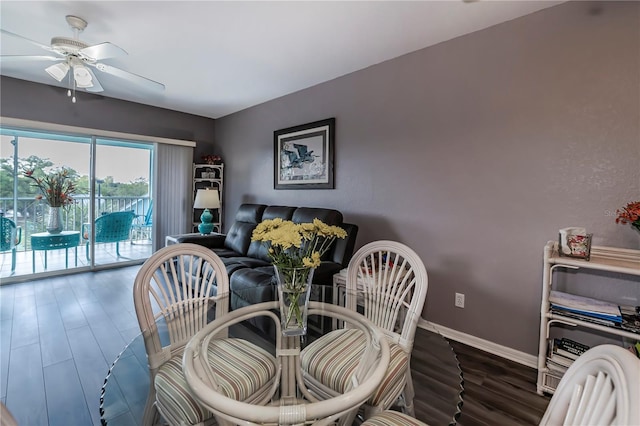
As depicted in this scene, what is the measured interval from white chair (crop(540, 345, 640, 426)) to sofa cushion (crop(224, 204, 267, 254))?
3.27 meters

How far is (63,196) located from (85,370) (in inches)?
132

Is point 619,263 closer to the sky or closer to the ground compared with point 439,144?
closer to the ground

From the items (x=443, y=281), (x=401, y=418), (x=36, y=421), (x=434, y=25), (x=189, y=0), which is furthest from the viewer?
(x=443, y=281)

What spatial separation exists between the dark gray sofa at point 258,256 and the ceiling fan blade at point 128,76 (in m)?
1.78

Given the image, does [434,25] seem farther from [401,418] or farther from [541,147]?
[401,418]

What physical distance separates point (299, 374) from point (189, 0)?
2503 mm

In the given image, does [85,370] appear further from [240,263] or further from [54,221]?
[54,221]

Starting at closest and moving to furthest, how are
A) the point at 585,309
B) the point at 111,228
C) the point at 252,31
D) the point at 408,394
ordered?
the point at 408,394
the point at 585,309
the point at 252,31
the point at 111,228

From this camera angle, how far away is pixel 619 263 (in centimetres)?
169

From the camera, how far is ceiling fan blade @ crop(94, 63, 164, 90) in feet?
8.32

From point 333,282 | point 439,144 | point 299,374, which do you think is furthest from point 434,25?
point 299,374

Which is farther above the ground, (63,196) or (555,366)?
(63,196)

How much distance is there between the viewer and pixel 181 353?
1.46 metres

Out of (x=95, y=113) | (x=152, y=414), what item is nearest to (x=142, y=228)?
(x=95, y=113)
